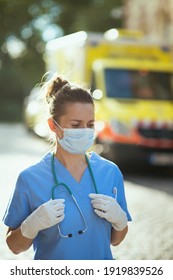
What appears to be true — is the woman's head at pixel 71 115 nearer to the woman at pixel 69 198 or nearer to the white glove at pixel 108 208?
the woman at pixel 69 198

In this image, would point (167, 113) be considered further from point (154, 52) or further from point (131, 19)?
point (131, 19)

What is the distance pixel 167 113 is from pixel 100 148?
1.15 meters

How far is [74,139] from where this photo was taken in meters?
2.65

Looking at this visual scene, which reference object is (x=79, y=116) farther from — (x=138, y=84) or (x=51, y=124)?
(x=138, y=84)

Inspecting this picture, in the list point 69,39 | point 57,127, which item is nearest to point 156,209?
point 57,127

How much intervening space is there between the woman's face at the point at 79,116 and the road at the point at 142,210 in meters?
1.90

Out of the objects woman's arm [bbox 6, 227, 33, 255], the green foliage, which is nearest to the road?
woman's arm [bbox 6, 227, 33, 255]

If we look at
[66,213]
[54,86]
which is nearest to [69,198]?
[66,213]

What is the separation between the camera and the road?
16.9 ft

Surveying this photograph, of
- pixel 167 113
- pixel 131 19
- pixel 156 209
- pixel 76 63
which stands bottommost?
pixel 156 209

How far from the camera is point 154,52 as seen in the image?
12.6 m

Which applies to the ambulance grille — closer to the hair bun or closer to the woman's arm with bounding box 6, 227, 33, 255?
the hair bun

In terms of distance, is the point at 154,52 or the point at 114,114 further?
the point at 154,52

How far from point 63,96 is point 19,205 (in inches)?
17.0
